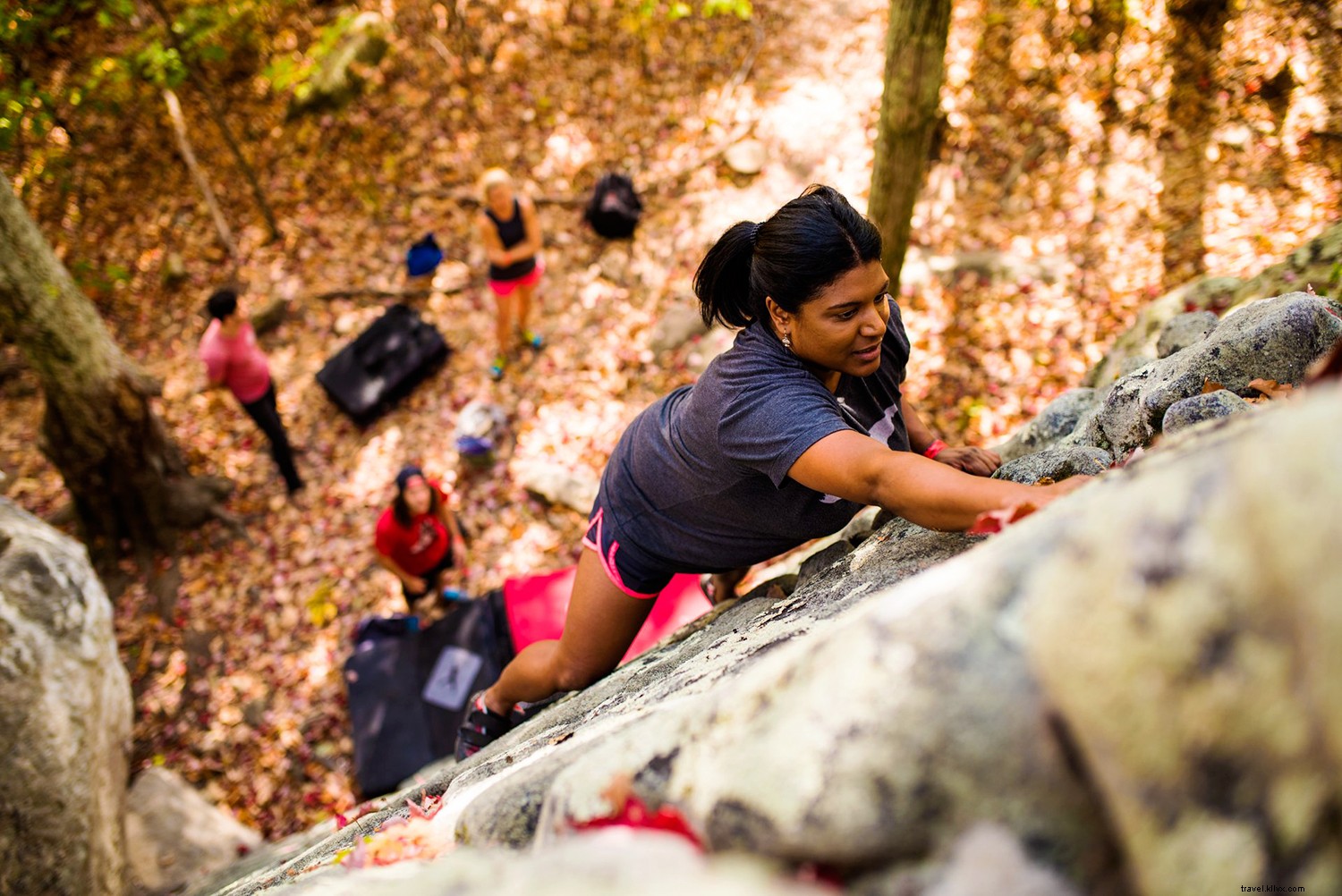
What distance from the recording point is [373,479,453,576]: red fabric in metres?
5.64

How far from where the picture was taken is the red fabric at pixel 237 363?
19.6 ft

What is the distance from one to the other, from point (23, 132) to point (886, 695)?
12.6m

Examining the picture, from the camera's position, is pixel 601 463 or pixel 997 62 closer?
pixel 601 463

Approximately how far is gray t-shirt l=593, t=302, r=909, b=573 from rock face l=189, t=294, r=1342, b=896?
2.80 ft

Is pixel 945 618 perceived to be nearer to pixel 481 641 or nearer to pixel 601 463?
pixel 481 641

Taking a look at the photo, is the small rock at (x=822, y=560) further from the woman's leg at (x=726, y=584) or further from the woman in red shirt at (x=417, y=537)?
the woman in red shirt at (x=417, y=537)

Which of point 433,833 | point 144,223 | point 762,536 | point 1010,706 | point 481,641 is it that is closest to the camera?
point 1010,706

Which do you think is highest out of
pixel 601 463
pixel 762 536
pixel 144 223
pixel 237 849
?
pixel 144 223

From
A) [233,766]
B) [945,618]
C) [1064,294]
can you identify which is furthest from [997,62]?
[233,766]

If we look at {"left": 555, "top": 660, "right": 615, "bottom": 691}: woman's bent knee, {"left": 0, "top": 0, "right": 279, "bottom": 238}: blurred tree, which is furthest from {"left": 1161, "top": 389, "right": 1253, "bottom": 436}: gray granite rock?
{"left": 0, "top": 0, "right": 279, "bottom": 238}: blurred tree

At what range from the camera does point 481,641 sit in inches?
222

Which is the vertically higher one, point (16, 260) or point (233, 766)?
point (16, 260)

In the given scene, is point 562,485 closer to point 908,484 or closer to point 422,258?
point 422,258

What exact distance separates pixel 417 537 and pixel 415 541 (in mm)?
40
